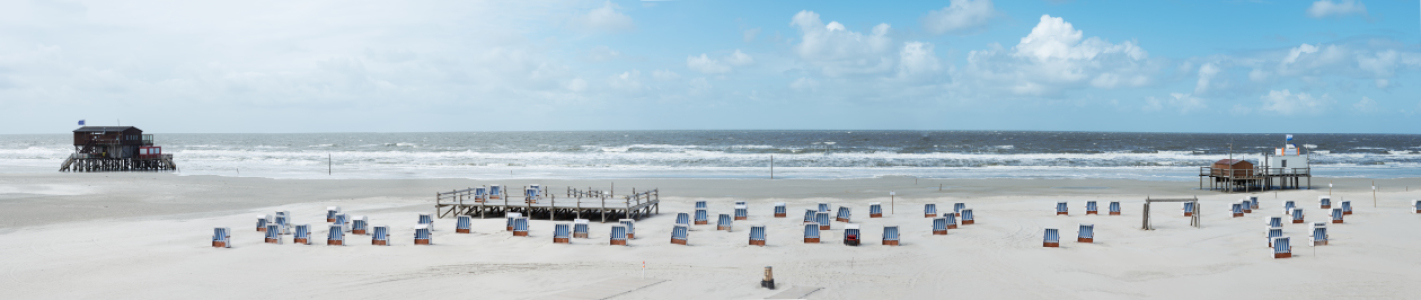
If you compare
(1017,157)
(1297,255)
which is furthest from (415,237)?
(1017,157)

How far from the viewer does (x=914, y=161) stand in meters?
63.7

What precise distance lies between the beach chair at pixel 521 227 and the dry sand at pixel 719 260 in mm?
361

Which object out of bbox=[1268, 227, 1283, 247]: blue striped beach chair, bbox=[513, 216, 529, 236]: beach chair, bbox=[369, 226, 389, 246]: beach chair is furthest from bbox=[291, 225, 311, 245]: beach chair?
bbox=[1268, 227, 1283, 247]: blue striped beach chair

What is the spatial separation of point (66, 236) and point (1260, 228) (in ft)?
95.3

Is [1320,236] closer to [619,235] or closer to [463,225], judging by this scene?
[619,235]

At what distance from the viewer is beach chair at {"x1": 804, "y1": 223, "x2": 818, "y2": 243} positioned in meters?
18.5

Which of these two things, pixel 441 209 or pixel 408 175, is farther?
pixel 408 175

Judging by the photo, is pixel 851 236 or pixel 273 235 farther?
pixel 273 235

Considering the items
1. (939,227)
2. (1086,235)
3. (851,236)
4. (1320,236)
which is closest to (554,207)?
(851,236)

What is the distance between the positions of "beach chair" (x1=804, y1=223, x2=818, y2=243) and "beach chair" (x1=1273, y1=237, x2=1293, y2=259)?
349 inches

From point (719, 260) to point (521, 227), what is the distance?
20.2 feet

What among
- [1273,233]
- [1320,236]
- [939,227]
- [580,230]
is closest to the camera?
[1273,233]

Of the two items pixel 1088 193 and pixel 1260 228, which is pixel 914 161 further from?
pixel 1260 228

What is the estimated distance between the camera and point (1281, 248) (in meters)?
15.7
